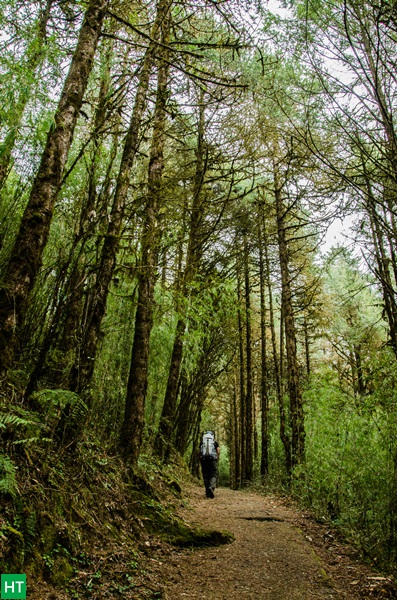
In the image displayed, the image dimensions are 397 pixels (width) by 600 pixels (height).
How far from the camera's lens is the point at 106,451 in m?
4.30

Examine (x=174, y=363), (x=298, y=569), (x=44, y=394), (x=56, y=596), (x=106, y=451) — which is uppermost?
(x=174, y=363)

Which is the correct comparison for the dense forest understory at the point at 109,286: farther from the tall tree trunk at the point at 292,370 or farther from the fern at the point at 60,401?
the tall tree trunk at the point at 292,370

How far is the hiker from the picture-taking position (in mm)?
8031

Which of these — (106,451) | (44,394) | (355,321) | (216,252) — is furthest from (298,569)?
(355,321)

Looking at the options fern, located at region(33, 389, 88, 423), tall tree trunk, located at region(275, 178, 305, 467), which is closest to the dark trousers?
tall tree trunk, located at region(275, 178, 305, 467)

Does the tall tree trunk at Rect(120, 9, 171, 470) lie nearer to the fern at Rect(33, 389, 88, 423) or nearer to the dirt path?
the dirt path

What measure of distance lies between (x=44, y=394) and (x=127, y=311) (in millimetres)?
2598

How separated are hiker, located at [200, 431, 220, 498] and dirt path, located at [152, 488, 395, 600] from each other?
2.62 metres

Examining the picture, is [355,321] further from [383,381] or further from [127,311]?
[127,311]

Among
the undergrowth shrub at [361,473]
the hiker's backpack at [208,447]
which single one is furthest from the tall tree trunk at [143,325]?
the hiker's backpack at [208,447]

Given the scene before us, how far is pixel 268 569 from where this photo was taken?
146 inches

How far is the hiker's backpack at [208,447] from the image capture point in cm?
866

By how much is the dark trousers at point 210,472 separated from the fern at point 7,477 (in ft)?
21.9

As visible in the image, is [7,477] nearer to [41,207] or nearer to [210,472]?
[41,207]
